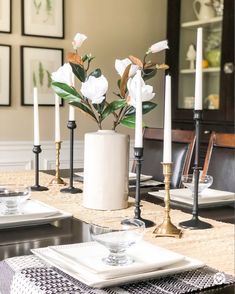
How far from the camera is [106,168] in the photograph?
4.46 ft

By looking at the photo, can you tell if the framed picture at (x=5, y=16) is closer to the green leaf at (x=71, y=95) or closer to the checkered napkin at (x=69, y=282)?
the green leaf at (x=71, y=95)

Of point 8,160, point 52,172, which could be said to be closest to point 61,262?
point 52,172

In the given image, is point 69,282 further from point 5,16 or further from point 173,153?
point 5,16

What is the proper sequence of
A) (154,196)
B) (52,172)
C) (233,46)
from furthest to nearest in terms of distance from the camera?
(233,46)
(52,172)
(154,196)

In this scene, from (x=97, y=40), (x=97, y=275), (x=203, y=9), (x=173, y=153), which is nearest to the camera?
(x=97, y=275)

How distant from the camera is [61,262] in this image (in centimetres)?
84

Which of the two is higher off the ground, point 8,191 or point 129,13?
point 129,13

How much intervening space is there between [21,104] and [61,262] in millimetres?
2313

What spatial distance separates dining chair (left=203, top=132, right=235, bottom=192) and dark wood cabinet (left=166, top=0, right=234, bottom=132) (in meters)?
1.05

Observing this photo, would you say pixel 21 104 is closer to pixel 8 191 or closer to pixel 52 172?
pixel 52 172

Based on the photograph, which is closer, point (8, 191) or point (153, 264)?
point (153, 264)

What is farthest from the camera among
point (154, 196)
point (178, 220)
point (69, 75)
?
point (154, 196)

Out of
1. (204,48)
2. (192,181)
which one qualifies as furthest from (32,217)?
(204,48)

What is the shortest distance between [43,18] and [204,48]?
104 centimetres
